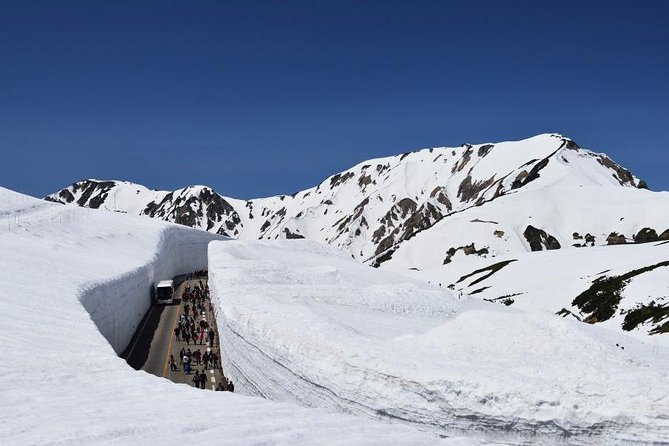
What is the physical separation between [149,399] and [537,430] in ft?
31.6

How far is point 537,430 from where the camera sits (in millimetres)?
15898

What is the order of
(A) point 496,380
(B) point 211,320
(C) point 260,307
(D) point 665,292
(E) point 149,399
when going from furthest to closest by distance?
(D) point 665,292
(B) point 211,320
(C) point 260,307
(A) point 496,380
(E) point 149,399

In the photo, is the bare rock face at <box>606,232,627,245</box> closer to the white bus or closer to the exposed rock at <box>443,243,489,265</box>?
the exposed rock at <box>443,243,489,265</box>

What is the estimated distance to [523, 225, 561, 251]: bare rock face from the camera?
429ft

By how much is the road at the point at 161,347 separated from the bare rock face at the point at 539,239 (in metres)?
94.5

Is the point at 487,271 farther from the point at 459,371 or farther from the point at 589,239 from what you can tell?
the point at 459,371

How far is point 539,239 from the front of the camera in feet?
433

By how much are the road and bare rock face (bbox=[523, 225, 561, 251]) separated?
94538mm

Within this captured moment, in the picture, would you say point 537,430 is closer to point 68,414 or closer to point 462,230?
point 68,414

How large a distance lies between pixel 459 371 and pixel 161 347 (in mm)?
26417

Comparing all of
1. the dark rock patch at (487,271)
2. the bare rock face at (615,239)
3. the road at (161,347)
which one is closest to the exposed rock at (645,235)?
the bare rock face at (615,239)

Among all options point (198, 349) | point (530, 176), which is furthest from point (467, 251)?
point (198, 349)

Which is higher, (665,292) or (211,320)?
(665,292)

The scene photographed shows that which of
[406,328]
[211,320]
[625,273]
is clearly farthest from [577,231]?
[406,328]
